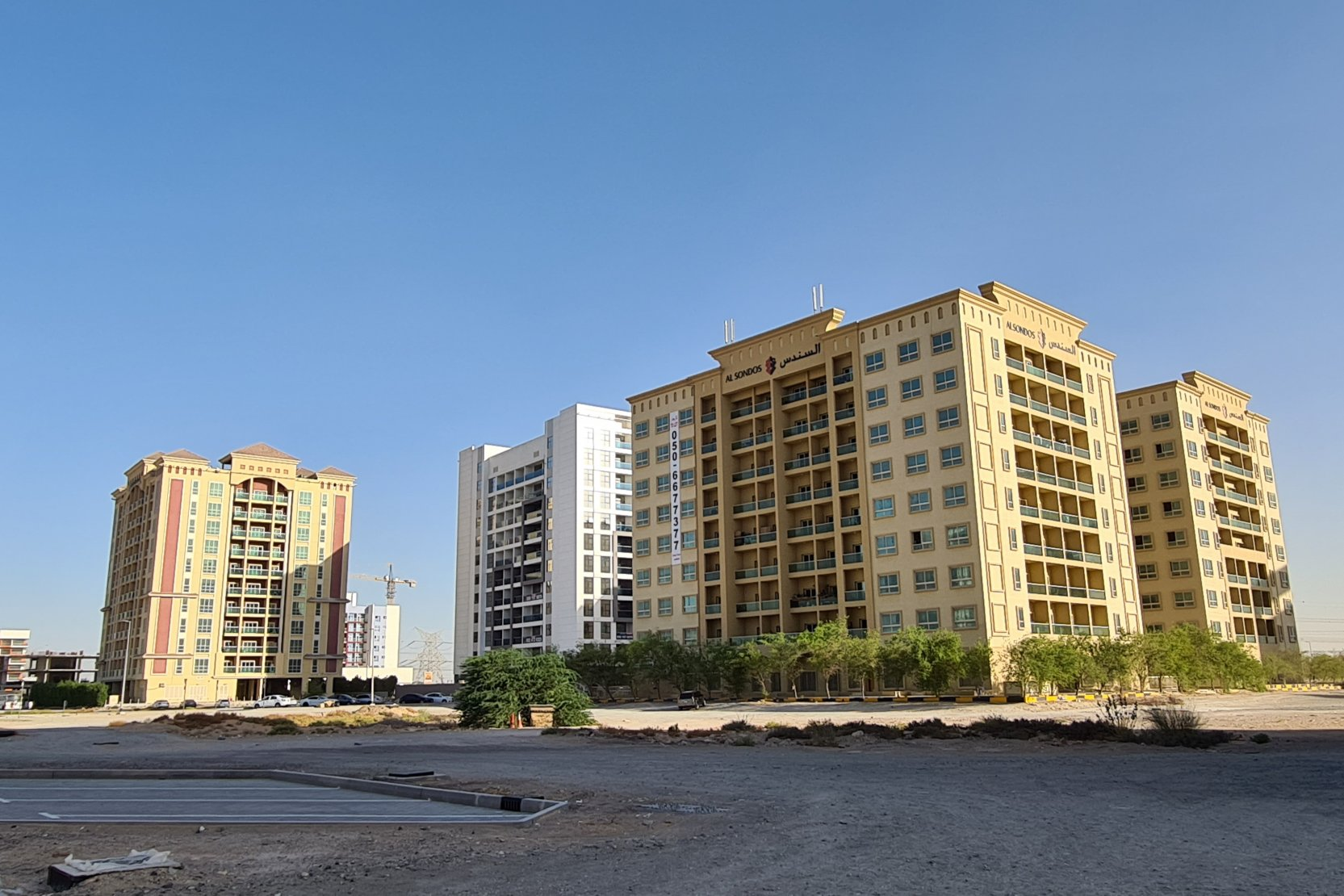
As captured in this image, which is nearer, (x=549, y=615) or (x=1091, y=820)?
(x=1091, y=820)

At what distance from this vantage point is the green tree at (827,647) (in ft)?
234

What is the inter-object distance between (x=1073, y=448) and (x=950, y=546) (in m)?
17.8

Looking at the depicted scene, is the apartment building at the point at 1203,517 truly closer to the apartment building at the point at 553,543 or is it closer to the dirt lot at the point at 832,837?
the apartment building at the point at 553,543

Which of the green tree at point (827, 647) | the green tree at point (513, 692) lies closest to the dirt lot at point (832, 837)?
the green tree at point (513, 692)

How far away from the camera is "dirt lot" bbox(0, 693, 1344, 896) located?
9.62 metres

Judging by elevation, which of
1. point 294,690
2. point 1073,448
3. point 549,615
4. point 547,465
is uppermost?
point 547,465

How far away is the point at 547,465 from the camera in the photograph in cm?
13112

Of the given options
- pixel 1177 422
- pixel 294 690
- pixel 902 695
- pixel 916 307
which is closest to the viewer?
pixel 902 695

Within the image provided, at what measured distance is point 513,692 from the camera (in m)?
46.9

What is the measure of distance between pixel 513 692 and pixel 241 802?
3036 cm

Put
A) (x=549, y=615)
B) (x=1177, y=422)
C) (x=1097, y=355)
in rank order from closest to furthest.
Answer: (x=1097, y=355) < (x=1177, y=422) < (x=549, y=615)

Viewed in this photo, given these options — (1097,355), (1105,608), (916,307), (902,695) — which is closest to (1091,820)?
(902,695)

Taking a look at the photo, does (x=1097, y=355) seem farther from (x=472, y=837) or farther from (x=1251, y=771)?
(x=472, y=837)

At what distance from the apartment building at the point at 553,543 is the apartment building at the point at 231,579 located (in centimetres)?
1939
